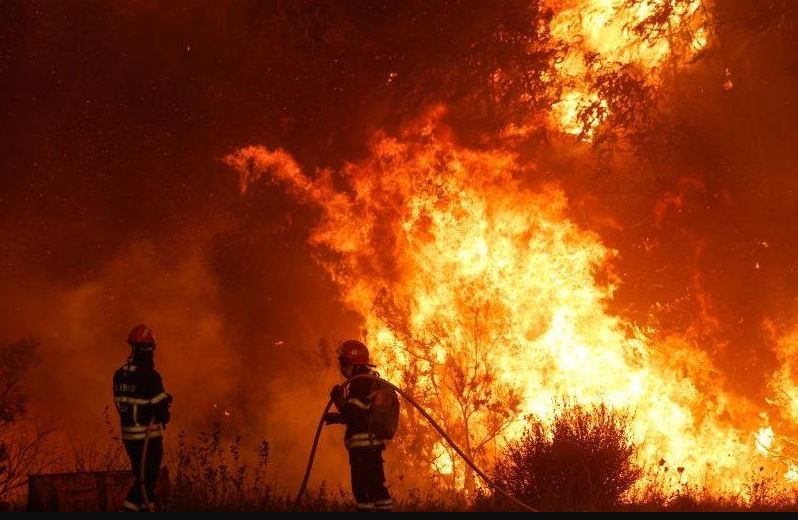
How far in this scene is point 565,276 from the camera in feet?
53.0

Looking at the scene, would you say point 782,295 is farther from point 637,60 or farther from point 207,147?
point 207,147

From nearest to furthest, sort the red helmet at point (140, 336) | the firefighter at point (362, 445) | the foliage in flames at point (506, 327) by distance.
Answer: the firefighter at point (362, 445) < the red helmet at point (140, 336) < the foliage in flames at point (506, 327)

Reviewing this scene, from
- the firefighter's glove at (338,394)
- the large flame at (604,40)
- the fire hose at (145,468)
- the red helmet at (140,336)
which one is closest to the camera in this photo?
the fire hose at (145,468)

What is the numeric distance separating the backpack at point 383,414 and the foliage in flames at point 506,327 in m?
5.77

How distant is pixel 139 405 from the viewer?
405 inches

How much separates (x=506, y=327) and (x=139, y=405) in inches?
290

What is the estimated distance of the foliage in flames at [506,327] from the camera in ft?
52.0

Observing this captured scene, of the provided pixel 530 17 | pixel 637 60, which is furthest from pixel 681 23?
pixel 530 17

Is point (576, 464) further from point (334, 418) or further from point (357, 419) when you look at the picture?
point (334, 418)

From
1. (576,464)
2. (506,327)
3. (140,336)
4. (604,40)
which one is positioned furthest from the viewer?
(604,40)

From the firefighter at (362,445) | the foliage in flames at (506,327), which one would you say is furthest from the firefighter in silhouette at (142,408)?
the foliage in flames at (506,327)

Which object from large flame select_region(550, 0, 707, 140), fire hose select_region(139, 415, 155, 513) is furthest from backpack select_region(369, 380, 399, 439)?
large flame select_region(550, 0, 707, 140)

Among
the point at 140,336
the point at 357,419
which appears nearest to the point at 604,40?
the point at 357,419

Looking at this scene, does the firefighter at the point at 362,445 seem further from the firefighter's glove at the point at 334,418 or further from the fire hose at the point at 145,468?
the fire hose at the point at 145,468
